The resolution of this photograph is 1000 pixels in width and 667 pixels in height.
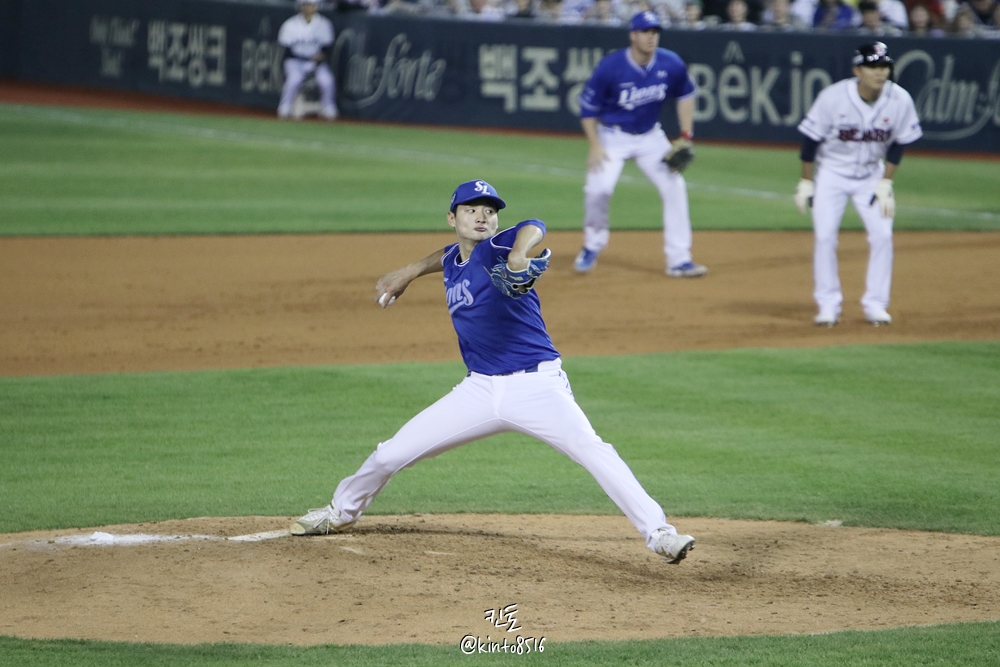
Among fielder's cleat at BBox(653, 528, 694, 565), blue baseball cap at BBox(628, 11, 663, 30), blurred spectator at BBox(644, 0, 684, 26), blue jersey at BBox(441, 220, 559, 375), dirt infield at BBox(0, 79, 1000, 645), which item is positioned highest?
blue baseball cap at BBox(628, 11, 663, 30)

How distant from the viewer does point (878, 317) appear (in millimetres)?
10984

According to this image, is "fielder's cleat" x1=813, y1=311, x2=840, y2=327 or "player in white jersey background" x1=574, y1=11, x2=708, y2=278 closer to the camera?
"fielder's cleat" x1=813, y1=311, x2=840, y2=327

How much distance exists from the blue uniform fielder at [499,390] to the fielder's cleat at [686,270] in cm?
751

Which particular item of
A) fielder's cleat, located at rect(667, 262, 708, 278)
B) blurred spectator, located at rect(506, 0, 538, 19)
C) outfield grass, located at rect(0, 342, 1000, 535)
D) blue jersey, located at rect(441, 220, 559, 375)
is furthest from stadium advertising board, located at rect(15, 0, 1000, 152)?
blue jersey, located at rect(441, 220, 559, 375)

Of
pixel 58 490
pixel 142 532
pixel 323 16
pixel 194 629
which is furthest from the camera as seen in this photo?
pixel 323 16

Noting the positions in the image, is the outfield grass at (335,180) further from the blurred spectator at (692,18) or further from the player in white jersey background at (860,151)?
the player in white jersey background at (860,151)

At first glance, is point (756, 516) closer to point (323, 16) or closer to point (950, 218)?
point (950, 218)

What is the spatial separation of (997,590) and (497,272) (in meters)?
2.47

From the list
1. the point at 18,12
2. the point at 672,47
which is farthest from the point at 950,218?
the point at 18,12

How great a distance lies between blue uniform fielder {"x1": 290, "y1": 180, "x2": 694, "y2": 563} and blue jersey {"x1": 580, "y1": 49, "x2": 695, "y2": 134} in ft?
22.6

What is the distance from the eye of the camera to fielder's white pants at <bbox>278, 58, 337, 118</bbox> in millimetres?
24203

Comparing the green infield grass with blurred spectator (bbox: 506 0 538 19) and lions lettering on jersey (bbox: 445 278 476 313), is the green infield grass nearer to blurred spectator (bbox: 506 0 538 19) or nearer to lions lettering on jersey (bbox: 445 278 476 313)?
lions lettering on jersey (bbox: 445 278 476 313)

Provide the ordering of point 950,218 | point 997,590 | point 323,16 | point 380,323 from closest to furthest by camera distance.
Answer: point 997,590 → point 380,323 → point 950,218 → point 323,16

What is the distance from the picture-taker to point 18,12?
30.1 m
